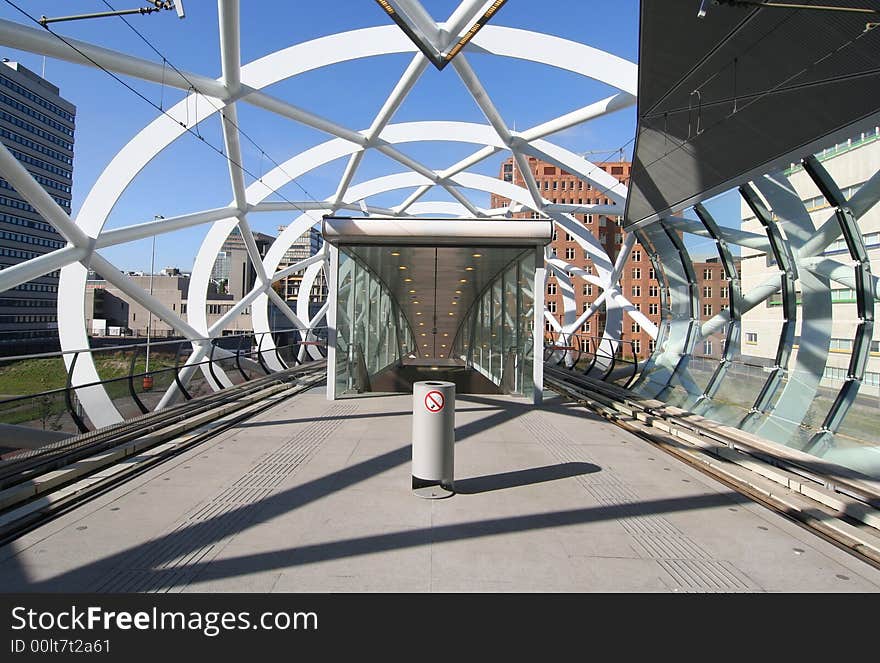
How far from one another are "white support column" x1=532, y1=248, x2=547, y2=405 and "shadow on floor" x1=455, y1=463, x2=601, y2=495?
4.82m

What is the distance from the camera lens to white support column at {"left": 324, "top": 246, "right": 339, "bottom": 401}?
433 inches

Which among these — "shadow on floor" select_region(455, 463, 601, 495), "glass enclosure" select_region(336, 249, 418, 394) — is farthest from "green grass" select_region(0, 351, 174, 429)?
Result: "shadow on floor" select_region(455, 463, 601, 495)


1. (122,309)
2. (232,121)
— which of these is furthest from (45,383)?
(122,309)

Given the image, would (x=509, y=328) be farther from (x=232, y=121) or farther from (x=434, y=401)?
(x=434, y=401)

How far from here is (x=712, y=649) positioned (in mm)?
2607

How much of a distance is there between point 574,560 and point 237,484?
11.1 ft

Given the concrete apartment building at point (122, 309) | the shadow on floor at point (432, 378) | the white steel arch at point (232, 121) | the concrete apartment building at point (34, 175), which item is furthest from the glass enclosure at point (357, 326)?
the concrete apartment building at point (34, 175)

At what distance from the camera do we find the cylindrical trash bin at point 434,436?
4930 mm

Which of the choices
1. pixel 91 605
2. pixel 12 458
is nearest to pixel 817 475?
pixel 91 605

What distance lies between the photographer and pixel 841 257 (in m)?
6.70

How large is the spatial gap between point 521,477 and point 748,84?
538 centimetres

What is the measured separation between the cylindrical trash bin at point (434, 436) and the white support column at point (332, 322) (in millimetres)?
6277

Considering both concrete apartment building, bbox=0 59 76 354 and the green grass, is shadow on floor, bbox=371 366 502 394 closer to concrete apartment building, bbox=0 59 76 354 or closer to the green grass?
the green grass

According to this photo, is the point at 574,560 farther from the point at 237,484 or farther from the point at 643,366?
the point at 643,366
